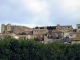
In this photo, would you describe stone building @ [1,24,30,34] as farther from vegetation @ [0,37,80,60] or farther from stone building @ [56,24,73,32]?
vegetation @ [0,37,80,60]

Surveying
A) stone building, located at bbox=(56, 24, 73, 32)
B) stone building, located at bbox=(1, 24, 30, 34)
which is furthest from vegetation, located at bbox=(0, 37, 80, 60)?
stone building, located at bbox=(1, 24, 30, 34)

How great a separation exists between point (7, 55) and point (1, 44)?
1857 mm

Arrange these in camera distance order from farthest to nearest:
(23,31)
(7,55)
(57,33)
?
(23,31) < (57,33) < (7,55)

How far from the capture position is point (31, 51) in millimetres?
53250

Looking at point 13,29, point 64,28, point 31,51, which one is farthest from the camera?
point 13,29

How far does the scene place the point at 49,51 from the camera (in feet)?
179

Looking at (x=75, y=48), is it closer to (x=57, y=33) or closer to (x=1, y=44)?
(x=1, y=44)

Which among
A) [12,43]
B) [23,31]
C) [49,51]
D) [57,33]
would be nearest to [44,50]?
[49,51]

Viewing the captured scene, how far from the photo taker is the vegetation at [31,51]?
171 feet

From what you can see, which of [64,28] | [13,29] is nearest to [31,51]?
[64,28]

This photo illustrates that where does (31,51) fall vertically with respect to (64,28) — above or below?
below

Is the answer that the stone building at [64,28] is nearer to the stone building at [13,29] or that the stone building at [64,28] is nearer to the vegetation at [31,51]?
the stone building at [13,29]

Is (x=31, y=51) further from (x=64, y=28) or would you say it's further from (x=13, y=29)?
(x=13, y=29)

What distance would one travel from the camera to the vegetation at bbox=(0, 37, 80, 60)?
5213 centimetres
